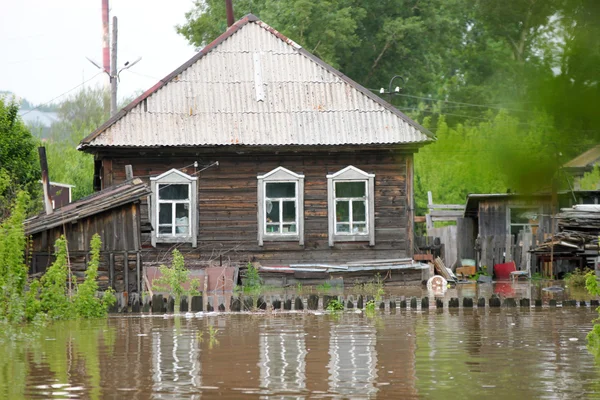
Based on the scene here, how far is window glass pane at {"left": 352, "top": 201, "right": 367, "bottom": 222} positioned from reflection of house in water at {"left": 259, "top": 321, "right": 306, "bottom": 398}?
1207cm

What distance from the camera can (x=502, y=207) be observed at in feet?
108

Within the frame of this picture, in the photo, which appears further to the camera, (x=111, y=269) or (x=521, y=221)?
(x=521, y=221)

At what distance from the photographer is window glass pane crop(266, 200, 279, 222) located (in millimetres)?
26391

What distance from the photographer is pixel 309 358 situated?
34.3ft

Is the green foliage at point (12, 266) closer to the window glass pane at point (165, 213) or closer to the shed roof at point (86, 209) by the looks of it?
the shed roof at point (86, 209)

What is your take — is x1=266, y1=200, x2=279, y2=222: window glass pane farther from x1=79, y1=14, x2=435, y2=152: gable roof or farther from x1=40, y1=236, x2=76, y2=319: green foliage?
x1=40, y1=236, x2=76, y2=319: green foliage

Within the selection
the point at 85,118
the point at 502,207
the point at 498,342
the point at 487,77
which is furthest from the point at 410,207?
the point at 85,118

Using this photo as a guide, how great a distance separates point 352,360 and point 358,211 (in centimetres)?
1644

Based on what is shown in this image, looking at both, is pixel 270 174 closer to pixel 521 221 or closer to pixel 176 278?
pixel 176 278

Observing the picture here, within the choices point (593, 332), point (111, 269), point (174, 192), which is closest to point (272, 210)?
point (174, 192)

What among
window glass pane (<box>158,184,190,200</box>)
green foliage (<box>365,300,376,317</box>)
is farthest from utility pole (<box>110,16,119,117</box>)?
green foliage (<box>365,300,376,317</box>)

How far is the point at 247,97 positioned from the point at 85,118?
179 ft

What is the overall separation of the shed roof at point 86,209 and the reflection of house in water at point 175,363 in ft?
16.5

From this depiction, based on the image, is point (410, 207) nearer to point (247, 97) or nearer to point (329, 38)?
point (247, 97)
